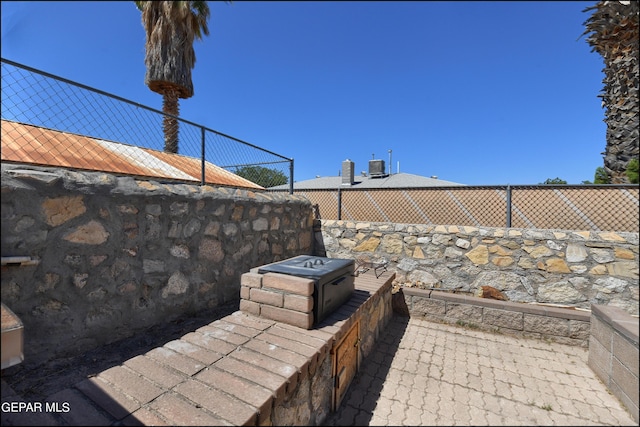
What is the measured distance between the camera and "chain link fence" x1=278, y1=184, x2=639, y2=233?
3.45 metres

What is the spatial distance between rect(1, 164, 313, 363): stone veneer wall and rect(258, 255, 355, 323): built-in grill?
93 cm

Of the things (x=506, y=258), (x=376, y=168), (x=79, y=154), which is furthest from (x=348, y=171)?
(x=79, y=154)

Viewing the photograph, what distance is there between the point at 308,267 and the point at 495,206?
3345mm

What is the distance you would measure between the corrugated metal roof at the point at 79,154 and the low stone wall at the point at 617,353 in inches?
191

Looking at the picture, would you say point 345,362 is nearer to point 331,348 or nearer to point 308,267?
point 331,348

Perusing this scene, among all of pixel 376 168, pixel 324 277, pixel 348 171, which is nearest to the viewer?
pixel 324 277

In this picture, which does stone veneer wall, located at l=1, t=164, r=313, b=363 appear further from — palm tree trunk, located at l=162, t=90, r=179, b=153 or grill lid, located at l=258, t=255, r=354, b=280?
palm tree trunk, located at l=162, t=90, r=179, b=153

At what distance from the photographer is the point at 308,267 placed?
110 inches

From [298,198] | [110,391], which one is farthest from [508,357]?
[110,391]

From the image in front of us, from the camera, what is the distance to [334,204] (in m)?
5.46

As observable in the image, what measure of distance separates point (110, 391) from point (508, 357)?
4266 mm

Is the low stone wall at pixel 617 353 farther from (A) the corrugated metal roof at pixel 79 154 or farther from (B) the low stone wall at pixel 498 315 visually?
(A) the corrugated metal roof at pixel 79 154

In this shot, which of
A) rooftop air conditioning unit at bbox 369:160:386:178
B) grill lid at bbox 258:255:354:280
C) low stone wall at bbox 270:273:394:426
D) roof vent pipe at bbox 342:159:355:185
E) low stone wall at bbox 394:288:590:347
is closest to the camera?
low stone wall at bbox 270:273:394:426

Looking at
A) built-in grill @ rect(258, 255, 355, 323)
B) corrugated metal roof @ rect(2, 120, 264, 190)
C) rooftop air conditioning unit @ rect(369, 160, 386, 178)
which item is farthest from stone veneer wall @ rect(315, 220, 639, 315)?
rooftop air conditioning unit @ rect(369, 160, 386, 178)
